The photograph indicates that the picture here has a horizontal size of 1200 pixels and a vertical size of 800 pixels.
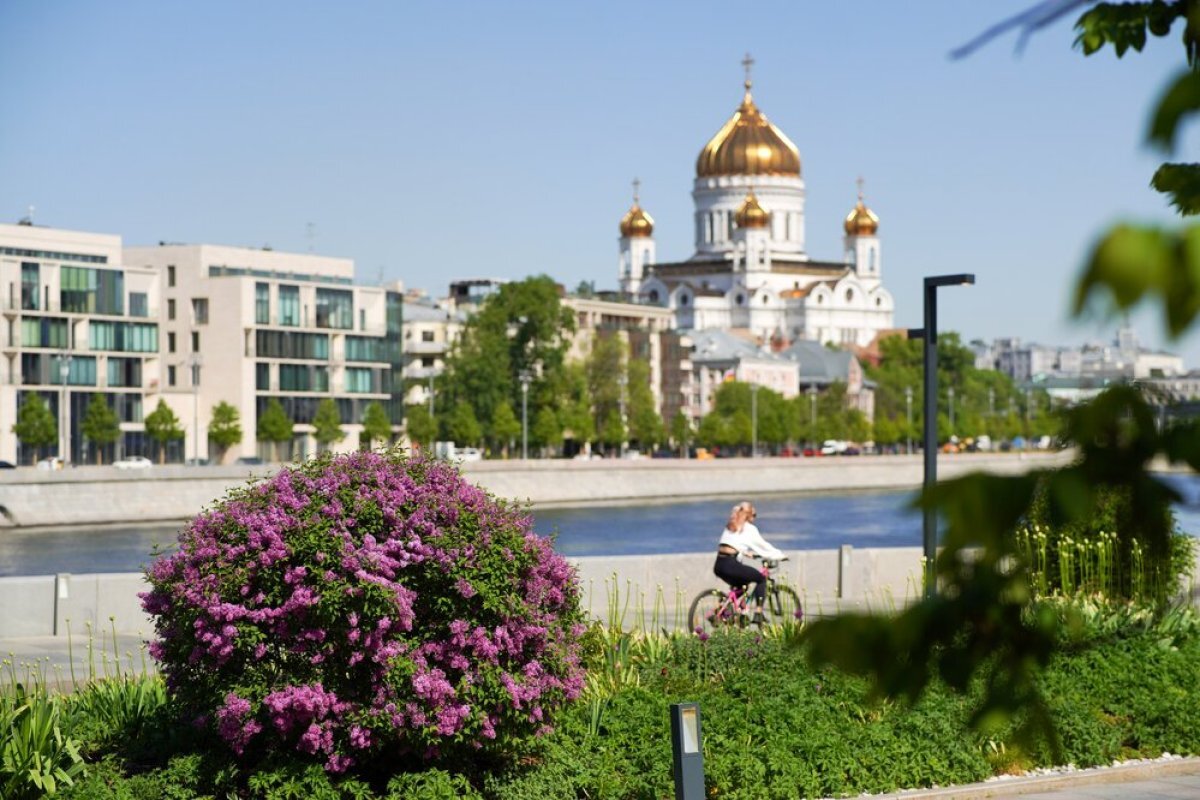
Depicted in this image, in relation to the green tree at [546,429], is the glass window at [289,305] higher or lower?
higher

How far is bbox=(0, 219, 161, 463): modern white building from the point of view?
91625 millimetres

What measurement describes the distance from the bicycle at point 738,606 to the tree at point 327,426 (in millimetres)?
83159

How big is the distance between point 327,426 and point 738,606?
3371 inches

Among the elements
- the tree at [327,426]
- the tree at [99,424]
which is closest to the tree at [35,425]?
the tree at [99,424]

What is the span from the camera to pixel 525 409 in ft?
353

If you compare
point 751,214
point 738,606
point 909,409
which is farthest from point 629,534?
point 751,214

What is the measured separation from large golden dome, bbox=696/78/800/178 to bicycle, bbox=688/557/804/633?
171668 millimetres

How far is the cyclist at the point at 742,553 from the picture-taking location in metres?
17.9

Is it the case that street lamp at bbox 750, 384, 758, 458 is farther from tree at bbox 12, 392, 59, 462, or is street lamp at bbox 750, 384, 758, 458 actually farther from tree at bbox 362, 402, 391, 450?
tree at bbox 12, 392, 59, 462

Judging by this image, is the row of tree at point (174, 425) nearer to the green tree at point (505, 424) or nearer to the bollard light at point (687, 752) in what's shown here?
the green tree at point (505, 424)

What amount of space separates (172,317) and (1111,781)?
94690 millimetres

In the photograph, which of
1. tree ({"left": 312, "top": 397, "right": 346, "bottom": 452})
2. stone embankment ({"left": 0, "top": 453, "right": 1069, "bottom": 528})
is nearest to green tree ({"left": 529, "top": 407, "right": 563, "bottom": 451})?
tree ({"left": 312, "top": 397, "right": 346, "bottom": 452})

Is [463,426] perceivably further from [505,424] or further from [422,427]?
[505,424]

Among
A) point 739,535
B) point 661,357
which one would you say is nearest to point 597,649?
point 739,535
